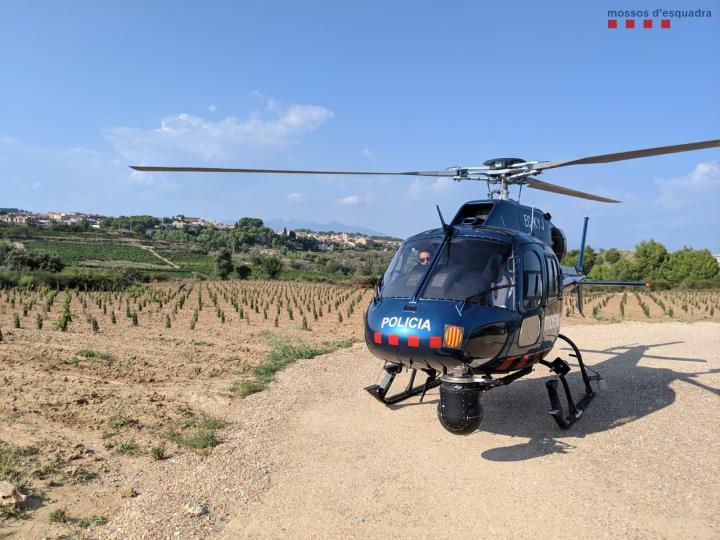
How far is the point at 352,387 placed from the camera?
914 centimetres

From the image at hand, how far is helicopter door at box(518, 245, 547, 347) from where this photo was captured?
617 centimetres

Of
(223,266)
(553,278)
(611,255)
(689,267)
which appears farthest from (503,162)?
(611,255)

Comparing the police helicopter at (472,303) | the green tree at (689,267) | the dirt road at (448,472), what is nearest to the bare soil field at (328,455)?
the dirt road at (448,472)

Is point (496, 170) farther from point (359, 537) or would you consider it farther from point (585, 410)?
point (359, 537)

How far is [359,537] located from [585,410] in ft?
16.3

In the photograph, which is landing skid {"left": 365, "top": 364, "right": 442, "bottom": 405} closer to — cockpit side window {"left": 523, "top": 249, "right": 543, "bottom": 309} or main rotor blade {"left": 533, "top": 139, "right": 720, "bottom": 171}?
cockpit side window {"left": 523, "top": 249, "right": 543, "bottom": 309}

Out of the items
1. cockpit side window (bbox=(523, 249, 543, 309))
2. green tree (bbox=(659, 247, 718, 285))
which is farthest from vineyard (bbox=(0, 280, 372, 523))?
green tree (bbox=(659, 247, 718, 285))

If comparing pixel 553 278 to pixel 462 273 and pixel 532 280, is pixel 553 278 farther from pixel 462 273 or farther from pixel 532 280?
pixel 462 273

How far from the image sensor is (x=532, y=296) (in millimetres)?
6375

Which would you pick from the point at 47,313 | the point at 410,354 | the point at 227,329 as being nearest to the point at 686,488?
the point at 410,354

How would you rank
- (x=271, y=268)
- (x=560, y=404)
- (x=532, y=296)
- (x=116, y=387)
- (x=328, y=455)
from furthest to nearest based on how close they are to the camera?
(x=271, y=268)
(x=116, y=387)
(x=560, y=404)
(x=532, y=296)
(x=328, y=455)

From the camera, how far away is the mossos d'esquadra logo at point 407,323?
541cm

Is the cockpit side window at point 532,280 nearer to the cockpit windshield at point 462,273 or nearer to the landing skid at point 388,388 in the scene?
the cockpit windshield at point 462,273

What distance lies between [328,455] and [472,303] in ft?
7.86
